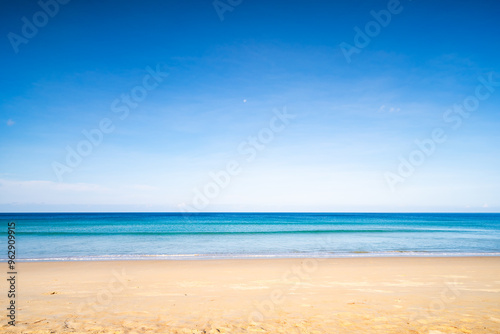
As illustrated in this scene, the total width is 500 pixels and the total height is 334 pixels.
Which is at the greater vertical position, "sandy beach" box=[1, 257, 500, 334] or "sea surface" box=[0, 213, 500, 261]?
"sea surface" box=[0, 213, 500, 261]

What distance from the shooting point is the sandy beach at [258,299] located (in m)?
5.59

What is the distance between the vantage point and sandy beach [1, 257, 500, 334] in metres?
5.59

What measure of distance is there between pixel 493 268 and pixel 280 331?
42.3 ft

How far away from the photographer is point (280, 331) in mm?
5297

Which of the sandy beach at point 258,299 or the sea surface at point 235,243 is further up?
the sea surface at point 235,243

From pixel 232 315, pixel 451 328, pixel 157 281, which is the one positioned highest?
pixel 157 281

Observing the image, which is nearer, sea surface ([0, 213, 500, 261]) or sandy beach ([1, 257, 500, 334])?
sandy beach ([1, 257, 500, 334])

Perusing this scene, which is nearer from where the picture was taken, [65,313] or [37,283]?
[65,313]

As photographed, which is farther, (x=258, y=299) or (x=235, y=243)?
(x=235, y=243)

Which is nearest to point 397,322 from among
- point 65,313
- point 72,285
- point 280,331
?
point 280,331

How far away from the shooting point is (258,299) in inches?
302

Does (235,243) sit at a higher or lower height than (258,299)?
higher

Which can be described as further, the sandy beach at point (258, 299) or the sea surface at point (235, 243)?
the sea surface at point (235, 243)

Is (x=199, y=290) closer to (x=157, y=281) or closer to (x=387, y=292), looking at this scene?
(x=157, y=281)
